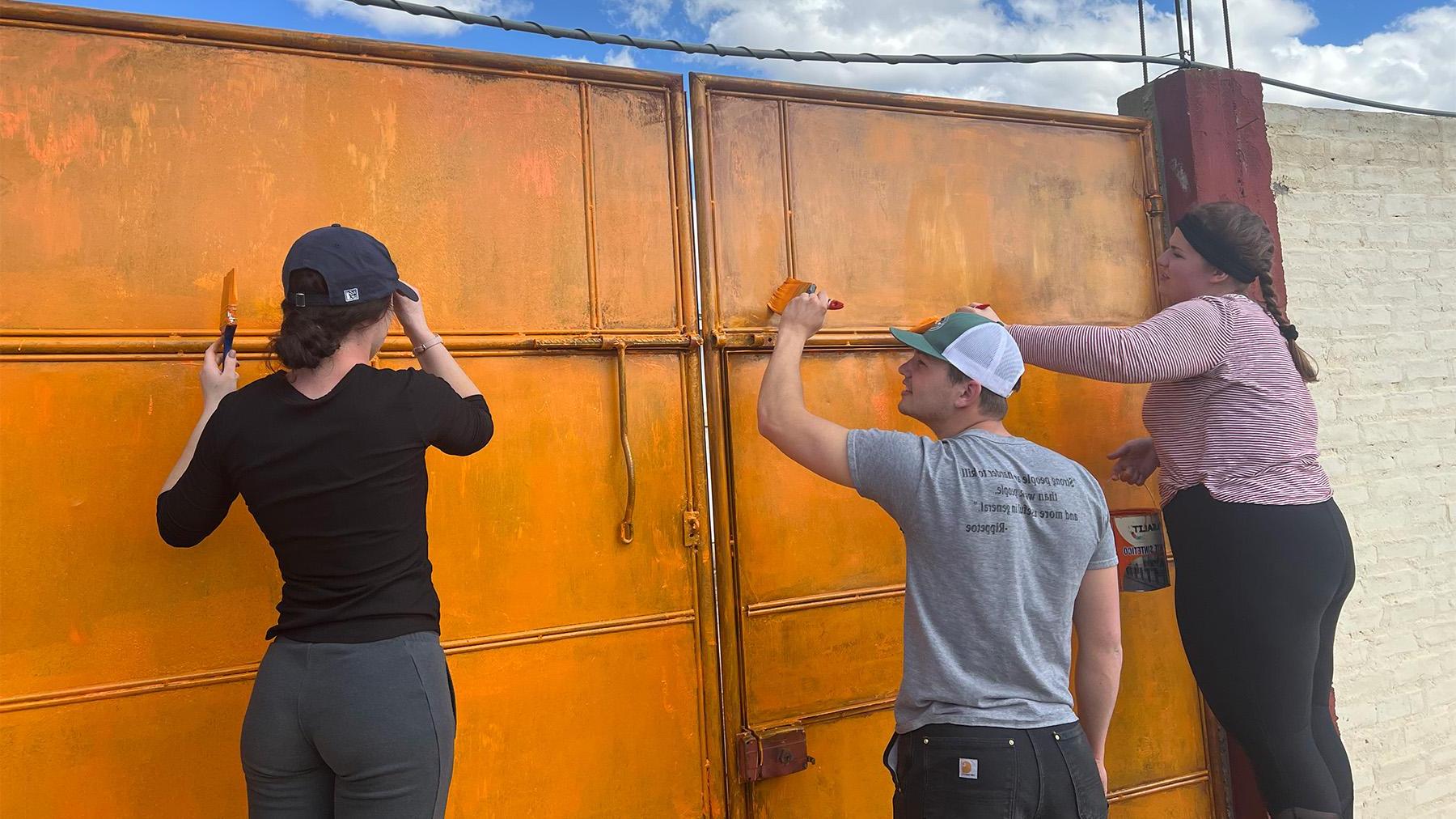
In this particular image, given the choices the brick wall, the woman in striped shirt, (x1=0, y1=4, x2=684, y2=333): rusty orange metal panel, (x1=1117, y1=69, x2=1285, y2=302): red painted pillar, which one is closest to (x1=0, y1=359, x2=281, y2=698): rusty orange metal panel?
(x1=0, y1=4, x2=684, y2=333): rusty orange metal panel

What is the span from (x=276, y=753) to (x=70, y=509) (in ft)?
3.18

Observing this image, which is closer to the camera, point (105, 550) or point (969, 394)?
point (969, 394)

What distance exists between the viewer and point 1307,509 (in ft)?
7.93

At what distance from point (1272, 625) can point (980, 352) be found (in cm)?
118

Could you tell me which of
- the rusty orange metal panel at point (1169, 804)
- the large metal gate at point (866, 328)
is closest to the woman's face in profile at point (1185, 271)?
the large metal gate at point (866, 328)

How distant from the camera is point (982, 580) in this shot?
174 cm

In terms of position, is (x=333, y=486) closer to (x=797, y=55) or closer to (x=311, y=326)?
(x=311, y=326)

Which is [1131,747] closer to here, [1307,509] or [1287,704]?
[1287,704]

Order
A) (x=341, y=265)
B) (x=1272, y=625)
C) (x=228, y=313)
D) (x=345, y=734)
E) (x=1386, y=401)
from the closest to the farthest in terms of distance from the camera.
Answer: (x=345, y=734), (x=341, y=265), (x=228, y=313), (x=1272, y=625), (x=1386, y=401)

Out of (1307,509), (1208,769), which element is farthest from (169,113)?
(1208,769)

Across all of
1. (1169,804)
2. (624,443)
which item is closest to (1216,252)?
(624,443)

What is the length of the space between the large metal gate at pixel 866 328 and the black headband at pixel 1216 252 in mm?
529

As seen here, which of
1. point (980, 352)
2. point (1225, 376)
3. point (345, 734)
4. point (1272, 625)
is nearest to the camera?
point (345, 734)

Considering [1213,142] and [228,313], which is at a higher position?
[1213,142]
